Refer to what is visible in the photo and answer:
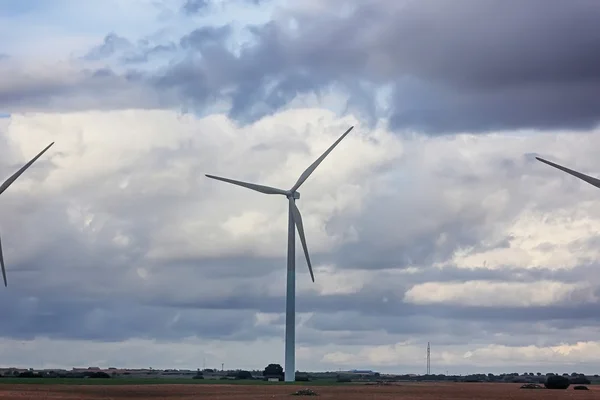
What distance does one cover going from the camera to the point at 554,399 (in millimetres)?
161875

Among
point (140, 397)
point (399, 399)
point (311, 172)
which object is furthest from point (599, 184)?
point (140, 397)

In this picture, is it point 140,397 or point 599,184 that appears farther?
point 140,397

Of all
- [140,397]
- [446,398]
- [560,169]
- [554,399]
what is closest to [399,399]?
[446,398]

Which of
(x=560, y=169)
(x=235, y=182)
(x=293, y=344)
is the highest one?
(x=235, y=182)

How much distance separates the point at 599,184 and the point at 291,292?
6108 centimetres

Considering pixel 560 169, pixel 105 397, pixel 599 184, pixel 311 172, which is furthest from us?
pixel 311 172

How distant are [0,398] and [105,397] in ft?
51.4

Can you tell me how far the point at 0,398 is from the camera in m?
136

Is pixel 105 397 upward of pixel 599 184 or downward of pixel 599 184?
downward

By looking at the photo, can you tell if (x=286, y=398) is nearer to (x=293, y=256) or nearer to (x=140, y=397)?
(x=140, y=397)

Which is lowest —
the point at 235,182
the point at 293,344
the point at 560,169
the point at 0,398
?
the point at 0,398

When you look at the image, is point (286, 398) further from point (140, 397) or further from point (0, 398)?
point (0, 398)

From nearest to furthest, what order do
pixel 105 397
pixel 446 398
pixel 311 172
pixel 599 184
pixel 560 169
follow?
pixel 560 169 → pixel 599 184 → pixel 105 397 → pixel 446 398 → pixel 311 172

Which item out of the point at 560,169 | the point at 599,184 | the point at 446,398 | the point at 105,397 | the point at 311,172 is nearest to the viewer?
the point at 560,169
